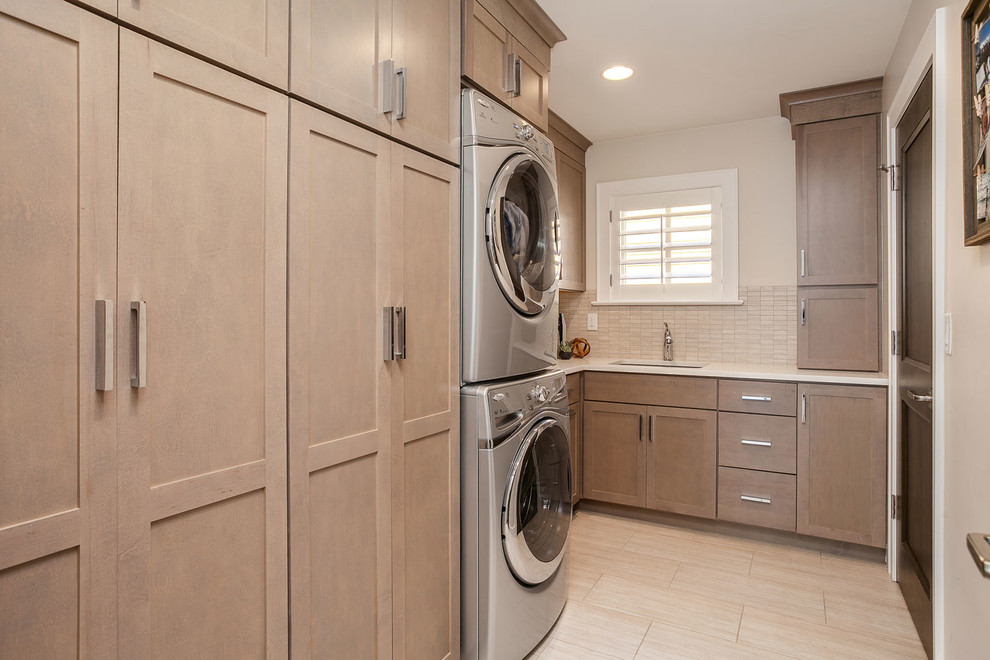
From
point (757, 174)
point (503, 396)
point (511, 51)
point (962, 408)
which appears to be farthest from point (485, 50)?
point (757, 174)

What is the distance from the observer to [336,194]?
137 centimetres

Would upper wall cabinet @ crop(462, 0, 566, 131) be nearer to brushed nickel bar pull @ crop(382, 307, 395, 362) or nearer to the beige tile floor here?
brushed nickel bar pull @ crop(382, 307, 395, 362)

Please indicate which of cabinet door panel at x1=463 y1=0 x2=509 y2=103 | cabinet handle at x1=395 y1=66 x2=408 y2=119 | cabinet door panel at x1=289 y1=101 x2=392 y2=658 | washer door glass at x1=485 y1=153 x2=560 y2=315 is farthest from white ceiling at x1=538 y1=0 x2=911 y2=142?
cabinet door panel at x1=289 y1=101 x2=392 y2=658

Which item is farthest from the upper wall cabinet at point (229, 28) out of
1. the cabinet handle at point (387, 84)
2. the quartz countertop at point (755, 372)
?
the quartz countertop at point (755, 372)

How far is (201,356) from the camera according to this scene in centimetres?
108

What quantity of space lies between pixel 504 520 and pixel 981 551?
1.25 m

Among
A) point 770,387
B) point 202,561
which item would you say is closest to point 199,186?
point 202,561

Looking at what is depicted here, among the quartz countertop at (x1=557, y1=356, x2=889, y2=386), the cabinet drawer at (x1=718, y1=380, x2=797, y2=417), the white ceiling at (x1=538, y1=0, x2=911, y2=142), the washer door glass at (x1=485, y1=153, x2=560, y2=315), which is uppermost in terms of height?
the white ceiling at (x1=538, y1=0, x2=911, y2=142)

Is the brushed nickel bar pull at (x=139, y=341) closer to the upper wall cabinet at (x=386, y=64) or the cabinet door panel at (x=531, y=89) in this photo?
the upper wall cabinet at (x=386, y=64)

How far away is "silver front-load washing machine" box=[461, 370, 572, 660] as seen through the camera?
6.03ft

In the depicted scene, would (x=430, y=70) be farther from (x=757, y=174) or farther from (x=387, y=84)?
(x=757, y=174)

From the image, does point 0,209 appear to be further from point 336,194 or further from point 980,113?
point 980,113

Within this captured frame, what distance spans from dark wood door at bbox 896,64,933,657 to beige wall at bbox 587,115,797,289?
40.4 inches

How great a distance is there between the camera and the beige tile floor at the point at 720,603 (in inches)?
83.3
